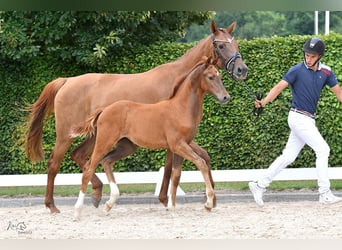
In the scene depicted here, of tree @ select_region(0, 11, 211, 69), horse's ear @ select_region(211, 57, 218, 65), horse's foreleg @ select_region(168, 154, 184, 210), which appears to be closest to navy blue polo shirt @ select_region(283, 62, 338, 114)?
horse's ear @ select_region(211, 57, 218, 65)

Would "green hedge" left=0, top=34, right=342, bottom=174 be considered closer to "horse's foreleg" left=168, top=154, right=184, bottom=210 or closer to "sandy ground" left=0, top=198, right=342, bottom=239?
"sandy ground" left=0, top=198, right=342, bottom=239

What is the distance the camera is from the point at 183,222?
302 inches

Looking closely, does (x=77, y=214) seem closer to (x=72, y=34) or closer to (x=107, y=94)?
(x=107, y=94)

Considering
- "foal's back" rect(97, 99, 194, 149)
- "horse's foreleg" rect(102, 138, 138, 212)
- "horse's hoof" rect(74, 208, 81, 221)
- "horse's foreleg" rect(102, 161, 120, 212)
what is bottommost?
"horse's hoof" rect(74, 208, 81, 221)

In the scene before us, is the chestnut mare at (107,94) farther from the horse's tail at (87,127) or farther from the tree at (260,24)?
the tree at (260,24)

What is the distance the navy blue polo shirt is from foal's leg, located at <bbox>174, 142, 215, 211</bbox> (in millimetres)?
1410

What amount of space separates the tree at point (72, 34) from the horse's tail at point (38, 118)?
5.60ft

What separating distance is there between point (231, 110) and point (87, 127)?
11.9 ft

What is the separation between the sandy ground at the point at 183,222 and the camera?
267 inches

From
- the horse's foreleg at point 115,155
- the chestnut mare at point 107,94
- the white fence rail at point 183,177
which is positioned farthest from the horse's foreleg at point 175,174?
the white fence rail at point 183,177

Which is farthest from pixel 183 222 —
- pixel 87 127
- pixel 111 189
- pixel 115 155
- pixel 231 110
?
pixel 231 110

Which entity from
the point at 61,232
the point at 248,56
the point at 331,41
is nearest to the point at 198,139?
the point at 248,56

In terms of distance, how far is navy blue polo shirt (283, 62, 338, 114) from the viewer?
828 cm

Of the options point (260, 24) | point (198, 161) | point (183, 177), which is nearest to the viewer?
point (198, 161)
